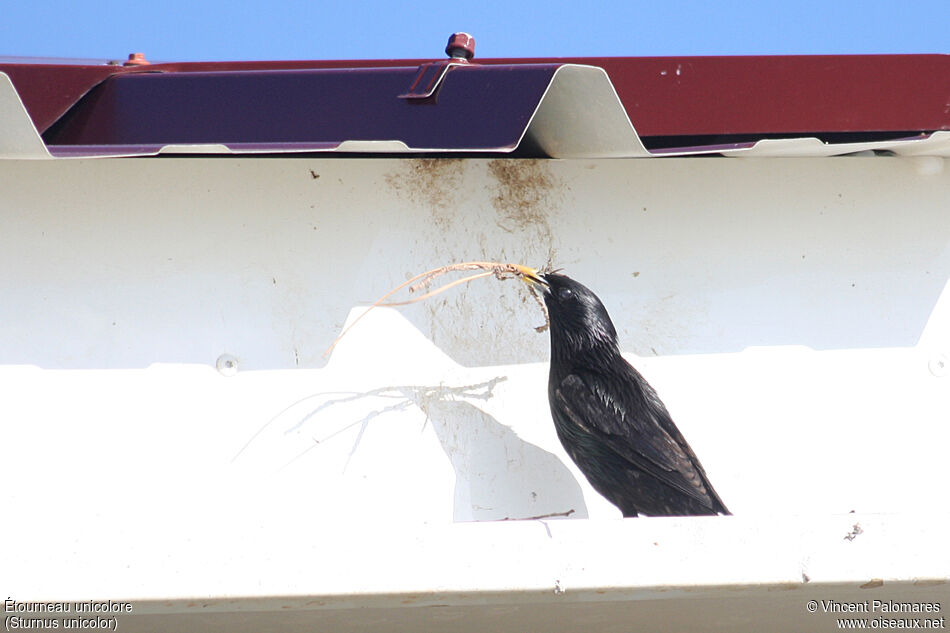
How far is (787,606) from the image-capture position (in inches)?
104

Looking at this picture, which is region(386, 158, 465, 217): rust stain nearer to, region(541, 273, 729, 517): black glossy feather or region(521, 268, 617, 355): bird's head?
region(521, 268, 617, 355): bird's head

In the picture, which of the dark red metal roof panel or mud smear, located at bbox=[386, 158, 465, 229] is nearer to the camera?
the dark red metal roof panel

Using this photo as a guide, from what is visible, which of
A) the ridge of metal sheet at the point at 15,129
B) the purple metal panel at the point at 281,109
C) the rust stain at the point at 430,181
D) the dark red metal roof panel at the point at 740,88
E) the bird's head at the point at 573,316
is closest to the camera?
Answer: the ridge of metal sheet at the point at 15,129

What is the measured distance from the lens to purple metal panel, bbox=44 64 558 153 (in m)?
2.91

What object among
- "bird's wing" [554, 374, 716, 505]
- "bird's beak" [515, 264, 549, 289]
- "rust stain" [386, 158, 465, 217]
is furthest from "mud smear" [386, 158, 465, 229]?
"bird's wing" [554, 374, 716, 505]

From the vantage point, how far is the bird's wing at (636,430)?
10.1ft

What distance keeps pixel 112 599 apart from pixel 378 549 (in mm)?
580

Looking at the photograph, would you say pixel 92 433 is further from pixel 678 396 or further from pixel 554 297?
pixel 678 396

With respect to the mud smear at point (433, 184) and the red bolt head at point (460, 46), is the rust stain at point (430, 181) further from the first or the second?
the red bolt head at point (460, 46)

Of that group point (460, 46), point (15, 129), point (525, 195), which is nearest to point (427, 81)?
point (460, 46)

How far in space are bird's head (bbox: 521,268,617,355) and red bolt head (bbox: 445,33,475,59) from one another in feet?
2.38

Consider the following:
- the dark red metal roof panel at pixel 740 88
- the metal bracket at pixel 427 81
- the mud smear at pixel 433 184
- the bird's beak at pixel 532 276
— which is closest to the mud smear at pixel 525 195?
the mud smear at pixel 433 184

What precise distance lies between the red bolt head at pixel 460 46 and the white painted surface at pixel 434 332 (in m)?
0.54

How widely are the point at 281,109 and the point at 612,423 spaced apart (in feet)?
4.48
